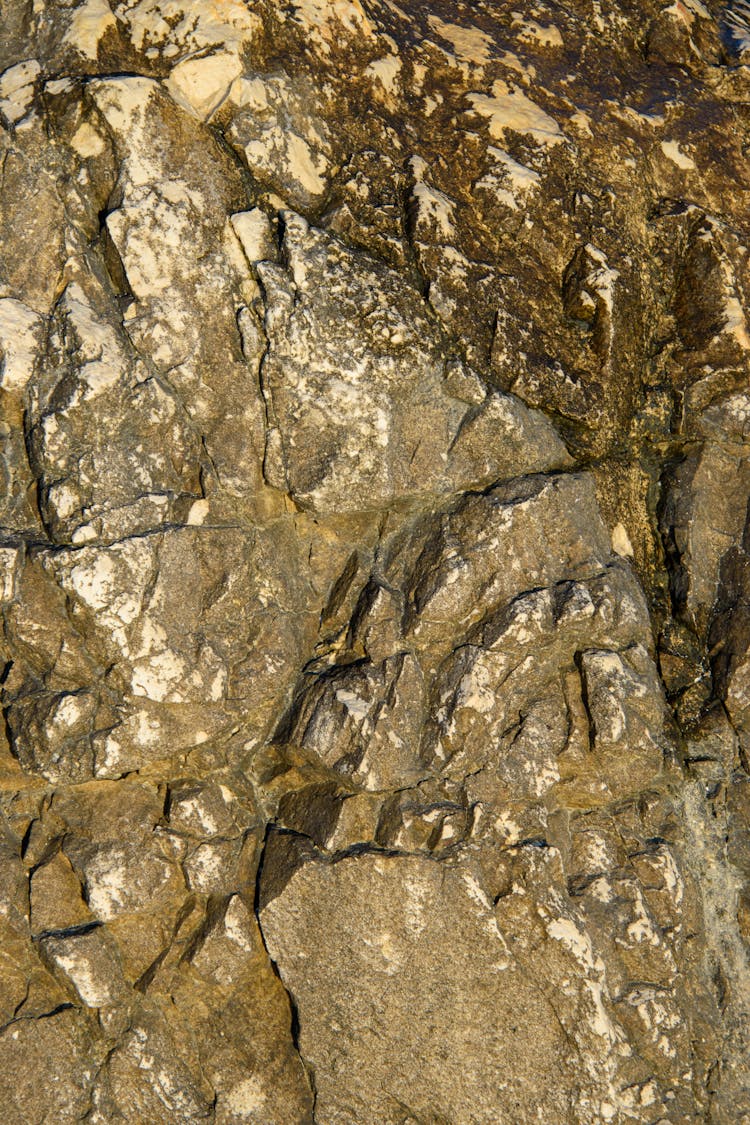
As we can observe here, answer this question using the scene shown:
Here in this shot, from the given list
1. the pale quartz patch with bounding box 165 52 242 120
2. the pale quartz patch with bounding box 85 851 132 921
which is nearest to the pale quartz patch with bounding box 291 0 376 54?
the pale quartz patch with bounding box 165 52 242 120

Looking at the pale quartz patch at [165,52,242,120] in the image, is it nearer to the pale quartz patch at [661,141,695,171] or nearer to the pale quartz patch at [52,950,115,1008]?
the pale quartz patch at [661,141,695,171]

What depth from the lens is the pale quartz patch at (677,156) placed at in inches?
149

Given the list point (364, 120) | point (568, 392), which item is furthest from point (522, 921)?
point (364, 120)

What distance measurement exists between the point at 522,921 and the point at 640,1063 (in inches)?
19.4

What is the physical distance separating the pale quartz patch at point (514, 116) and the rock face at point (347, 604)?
0.05 m

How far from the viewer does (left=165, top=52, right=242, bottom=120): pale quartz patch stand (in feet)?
10.8

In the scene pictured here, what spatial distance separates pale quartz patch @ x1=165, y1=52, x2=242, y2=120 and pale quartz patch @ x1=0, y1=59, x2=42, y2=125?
0.43m

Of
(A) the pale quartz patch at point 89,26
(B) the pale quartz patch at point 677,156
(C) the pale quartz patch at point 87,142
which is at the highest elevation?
(A) the pale quartz patch at point 89,26

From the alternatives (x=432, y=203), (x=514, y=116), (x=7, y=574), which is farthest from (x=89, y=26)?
(x=7, y=574)

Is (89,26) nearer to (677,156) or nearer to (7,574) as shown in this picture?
(7,574)

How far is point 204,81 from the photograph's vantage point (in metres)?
3.30

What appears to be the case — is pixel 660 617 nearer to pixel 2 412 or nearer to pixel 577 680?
pixel 577 680

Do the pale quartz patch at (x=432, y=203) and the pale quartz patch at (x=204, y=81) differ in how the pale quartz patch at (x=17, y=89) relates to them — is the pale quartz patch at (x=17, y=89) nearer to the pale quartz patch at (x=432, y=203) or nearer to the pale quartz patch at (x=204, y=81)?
the pale quartz patch at (x=204, y=81)

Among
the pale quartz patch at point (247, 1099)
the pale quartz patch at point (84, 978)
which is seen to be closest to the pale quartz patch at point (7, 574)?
the pale quartz patch at point (84, 978)
